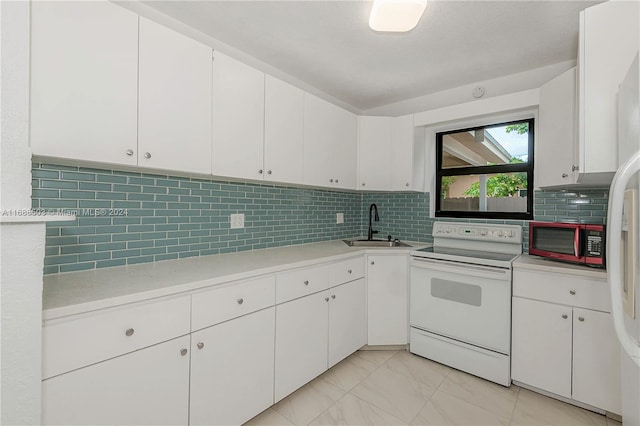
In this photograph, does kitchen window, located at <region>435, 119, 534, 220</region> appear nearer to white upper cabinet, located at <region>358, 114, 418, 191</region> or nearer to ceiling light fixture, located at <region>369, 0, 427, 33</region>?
white upper cabinet, located at <region>358, 114, 418, 191</region>

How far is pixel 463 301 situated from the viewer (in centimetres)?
225

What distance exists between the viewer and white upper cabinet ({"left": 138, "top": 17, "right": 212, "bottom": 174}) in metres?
1.43

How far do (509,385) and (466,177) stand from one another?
1.78 metres

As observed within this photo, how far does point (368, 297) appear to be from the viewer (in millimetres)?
2527

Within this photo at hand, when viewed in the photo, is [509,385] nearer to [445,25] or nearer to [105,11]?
[445,25]

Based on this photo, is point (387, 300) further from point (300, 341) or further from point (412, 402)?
point (300, 341)

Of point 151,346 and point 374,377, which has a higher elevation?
point 151,346

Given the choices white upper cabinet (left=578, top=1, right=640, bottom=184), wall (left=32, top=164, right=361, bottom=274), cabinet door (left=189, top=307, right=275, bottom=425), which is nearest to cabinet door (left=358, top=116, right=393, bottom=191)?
wall (left=32, top=164, right=361, bottom=274)

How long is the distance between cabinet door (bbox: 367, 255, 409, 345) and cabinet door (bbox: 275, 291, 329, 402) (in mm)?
568

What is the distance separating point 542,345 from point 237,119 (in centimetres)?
246

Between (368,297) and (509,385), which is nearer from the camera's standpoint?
(509,385)

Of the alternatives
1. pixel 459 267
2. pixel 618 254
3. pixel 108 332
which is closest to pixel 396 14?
pixel 618 254

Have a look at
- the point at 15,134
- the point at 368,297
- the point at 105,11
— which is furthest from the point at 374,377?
the point at 105,11

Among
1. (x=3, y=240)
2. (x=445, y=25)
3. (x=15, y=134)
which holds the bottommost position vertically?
(x=3, y=240)
